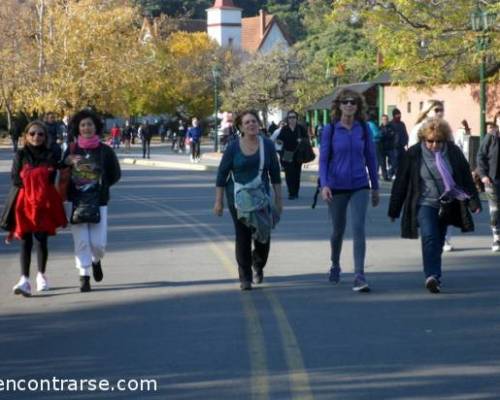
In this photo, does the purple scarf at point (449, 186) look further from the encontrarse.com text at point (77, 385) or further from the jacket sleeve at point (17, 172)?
the encontrarse.com text at point (77, 385)

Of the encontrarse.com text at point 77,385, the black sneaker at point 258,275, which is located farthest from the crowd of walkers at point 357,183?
the encontrarse.com text at point 77,385

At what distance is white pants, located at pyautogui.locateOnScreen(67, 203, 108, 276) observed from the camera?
1202cm

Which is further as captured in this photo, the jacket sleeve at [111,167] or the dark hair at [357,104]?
the jacket sleeve at [111,167]

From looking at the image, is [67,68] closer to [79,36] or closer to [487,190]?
[79,36]

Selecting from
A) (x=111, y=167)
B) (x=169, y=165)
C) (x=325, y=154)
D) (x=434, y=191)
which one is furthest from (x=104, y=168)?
(x=169, y=165)

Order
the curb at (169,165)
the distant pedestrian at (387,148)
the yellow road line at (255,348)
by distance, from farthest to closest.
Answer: the curb at (169,165) → the distant pedestrian at (387,148) → the yellow road line at (255,348)

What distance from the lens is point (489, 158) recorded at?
49.5 ft

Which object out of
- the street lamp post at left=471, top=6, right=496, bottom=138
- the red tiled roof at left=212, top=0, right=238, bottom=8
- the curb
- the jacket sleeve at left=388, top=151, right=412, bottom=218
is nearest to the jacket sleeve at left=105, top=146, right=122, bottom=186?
the jacket sleeve at left=388, top=151, right=412, bottom=218

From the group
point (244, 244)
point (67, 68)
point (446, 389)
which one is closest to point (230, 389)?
point (446, 389)

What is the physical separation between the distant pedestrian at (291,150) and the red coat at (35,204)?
1333 cm

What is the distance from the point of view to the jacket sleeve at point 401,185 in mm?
11953

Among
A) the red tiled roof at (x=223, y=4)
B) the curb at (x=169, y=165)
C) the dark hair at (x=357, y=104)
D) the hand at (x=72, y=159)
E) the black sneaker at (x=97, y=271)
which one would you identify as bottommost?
the curb at (x=169, y=165)

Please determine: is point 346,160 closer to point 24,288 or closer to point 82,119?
point 82,119

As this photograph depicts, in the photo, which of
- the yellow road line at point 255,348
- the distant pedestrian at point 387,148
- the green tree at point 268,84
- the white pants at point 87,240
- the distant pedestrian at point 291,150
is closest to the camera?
the yellow road line at point 255,348
